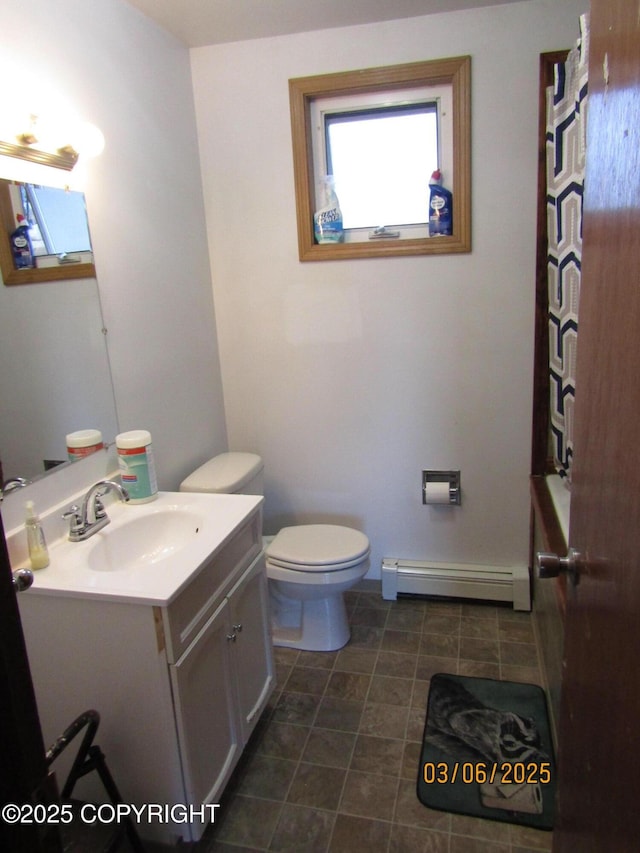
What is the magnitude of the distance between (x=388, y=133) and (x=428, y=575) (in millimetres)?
1943

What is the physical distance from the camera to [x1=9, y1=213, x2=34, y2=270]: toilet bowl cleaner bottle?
1.47 m

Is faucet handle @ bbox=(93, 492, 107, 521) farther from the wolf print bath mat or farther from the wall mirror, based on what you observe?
the wolf print bath mat

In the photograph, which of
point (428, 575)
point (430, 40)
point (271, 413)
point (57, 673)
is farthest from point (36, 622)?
point (430, 40)

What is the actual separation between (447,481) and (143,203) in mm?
1671

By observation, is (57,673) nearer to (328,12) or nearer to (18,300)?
(18,300)

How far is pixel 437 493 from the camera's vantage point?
2.55 m

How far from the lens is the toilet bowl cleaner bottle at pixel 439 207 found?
2.33 metres

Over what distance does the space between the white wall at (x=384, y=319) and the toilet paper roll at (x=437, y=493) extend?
8 centimetres

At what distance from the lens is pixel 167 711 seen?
134cm

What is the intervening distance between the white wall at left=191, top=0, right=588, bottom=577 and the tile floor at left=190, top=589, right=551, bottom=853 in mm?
346

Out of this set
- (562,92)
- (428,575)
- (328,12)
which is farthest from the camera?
(428,575)

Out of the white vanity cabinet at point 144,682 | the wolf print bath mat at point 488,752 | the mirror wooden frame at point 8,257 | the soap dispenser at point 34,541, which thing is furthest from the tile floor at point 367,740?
the mirror wooden frame at point 8,257

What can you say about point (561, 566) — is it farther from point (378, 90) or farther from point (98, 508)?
point (378, 90)

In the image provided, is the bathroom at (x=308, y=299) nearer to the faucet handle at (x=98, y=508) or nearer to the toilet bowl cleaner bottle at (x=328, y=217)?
the toilet bowl cleaner bottle at (x=328, y=217)
